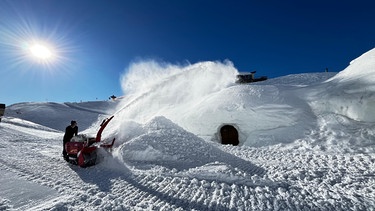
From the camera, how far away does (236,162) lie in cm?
828

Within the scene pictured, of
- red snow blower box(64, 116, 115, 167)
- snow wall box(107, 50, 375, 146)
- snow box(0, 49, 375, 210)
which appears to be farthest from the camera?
snow wall box(107, 50, 375, 146)

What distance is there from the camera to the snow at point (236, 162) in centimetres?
475

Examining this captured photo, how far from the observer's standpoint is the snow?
4.75 metres

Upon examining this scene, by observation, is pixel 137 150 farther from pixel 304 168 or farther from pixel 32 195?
pixel 304 168

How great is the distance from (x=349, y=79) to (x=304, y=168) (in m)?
10.0

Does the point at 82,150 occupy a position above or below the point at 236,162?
above

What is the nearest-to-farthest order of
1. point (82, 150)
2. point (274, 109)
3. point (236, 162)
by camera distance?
point (82, 150) < point (236, 162) < point (274, 109)

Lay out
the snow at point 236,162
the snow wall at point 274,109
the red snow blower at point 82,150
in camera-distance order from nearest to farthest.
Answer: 1. the snow at point 236,162
2. the red snow blower at point 82,150
3. the snow wall at point 274,109

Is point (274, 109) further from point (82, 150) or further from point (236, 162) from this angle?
point (82, 150)

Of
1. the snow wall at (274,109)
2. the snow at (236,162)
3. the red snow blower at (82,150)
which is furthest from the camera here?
the snow wall at (274,109)

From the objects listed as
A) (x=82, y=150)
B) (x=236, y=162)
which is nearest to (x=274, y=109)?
(x=236, y=162)

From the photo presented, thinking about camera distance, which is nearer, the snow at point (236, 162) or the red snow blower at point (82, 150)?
the snow at point (236, 162)

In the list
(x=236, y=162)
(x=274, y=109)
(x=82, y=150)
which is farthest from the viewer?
(x=274, y=109)

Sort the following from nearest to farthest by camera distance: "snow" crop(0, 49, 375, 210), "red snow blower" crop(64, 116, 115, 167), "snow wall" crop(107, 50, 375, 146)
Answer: "snow" crop(0, 49, 375, 210) → "red snow blower" crop(64, 116, 115, 167) → "snow wall" crop(107, 50, 375, 146)
